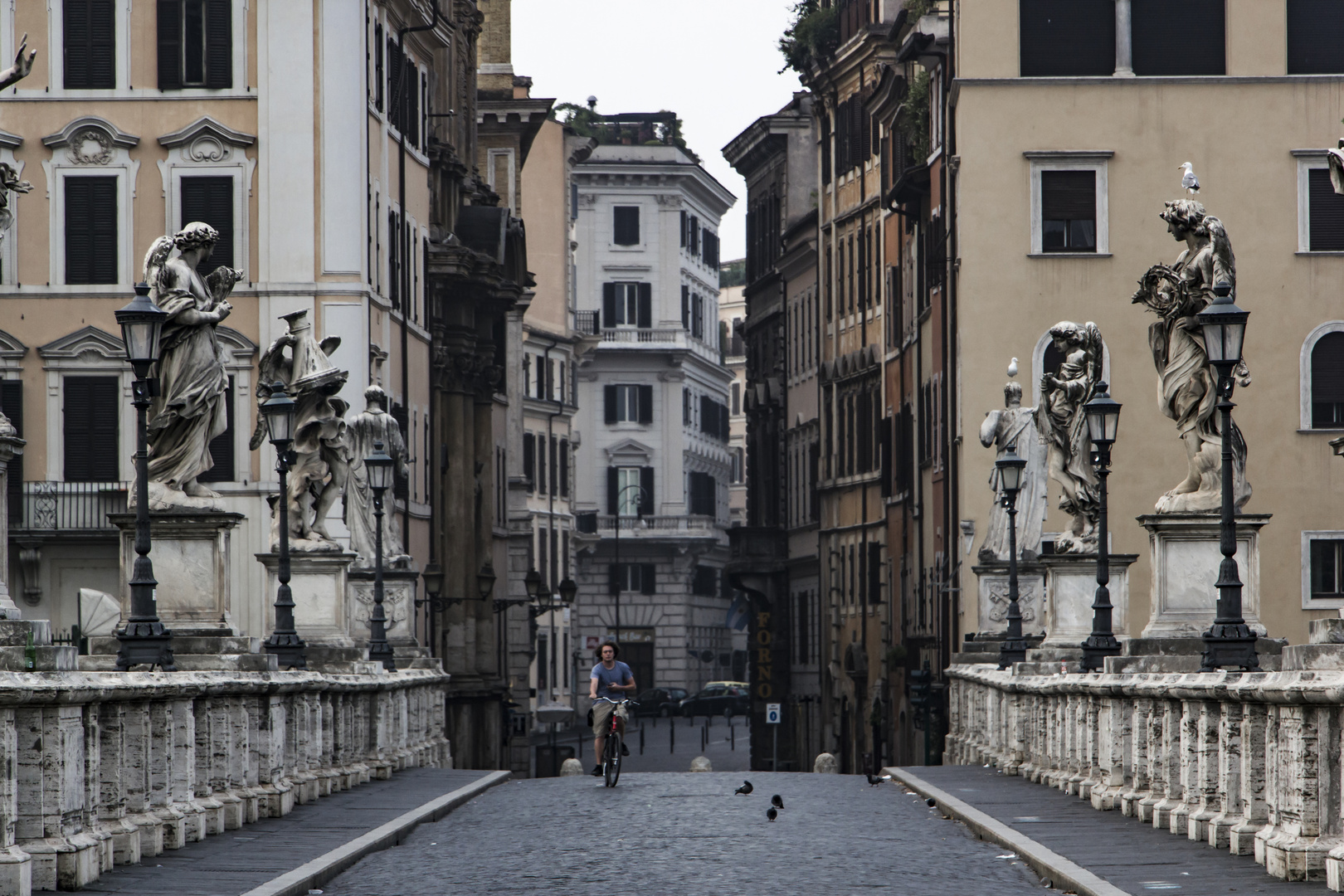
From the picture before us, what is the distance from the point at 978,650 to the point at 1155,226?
11911mm

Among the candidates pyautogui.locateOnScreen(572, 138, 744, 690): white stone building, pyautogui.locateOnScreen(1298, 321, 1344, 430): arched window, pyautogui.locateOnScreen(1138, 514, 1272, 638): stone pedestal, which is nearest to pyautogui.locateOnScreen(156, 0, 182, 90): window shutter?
pyautogui.locateOnScreen(1298, 321, 1344, 430): arched window

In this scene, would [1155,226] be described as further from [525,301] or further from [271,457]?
[525,301]

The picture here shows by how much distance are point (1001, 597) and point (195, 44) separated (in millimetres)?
18084

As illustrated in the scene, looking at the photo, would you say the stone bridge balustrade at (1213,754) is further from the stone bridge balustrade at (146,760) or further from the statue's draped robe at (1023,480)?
the statue's draped robe at (1023,480)

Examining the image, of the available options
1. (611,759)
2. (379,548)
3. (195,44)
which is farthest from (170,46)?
(611,759)

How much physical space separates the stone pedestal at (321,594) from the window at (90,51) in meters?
16.9

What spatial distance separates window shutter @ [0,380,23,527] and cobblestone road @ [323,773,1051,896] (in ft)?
65.1

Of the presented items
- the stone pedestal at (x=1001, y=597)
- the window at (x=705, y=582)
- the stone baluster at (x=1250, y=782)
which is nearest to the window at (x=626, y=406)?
the window at (x=705, y=582)

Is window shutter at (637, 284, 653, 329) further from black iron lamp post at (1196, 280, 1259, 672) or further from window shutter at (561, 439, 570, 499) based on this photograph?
black iron lamp post at (1196, 280, 1259, 672)

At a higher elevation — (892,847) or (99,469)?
(99,469)

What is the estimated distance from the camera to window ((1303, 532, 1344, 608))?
145 feet

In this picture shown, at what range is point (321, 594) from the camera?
102ft

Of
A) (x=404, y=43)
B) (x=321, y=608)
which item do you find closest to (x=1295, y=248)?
(x=404, y=43)

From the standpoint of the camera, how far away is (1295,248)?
45156mm
